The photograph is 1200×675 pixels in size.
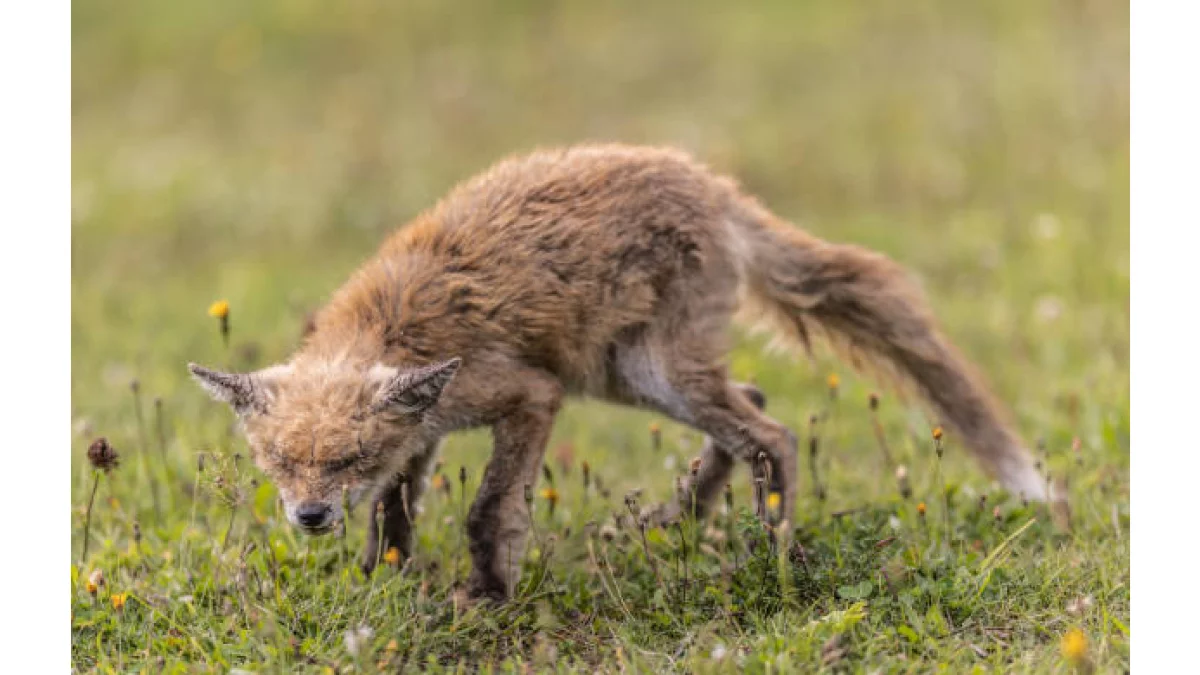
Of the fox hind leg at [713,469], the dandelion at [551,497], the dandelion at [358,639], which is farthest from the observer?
the fox hind leg at [713,469]

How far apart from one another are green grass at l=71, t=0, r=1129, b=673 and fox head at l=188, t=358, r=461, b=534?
0.76 feet

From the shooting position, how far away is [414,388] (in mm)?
5168

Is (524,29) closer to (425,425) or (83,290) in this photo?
(83,290)

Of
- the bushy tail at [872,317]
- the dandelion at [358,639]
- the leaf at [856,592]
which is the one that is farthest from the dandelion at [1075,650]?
the dandelion at [358,639]

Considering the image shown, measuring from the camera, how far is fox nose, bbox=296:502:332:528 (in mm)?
4965

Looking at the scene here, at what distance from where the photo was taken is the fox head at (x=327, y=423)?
504cm

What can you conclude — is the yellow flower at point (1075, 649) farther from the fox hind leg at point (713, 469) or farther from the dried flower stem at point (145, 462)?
the dried flower stem at point (145, 462)

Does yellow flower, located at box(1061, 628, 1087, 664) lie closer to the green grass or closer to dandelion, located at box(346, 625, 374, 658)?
the green grass

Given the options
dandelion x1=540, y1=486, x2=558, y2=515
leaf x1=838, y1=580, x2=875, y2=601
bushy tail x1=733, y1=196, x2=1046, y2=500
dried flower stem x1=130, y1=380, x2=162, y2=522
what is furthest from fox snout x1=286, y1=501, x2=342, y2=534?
bushy tail x1=733, y1=196, x2=1046, y2=500

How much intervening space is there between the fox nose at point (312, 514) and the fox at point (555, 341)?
0.01m

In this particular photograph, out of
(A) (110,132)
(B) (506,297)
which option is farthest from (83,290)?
(B) (506,297)

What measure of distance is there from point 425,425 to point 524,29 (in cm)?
1127

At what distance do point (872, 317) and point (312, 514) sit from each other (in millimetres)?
3220

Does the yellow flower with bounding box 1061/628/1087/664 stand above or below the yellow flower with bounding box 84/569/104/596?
above
